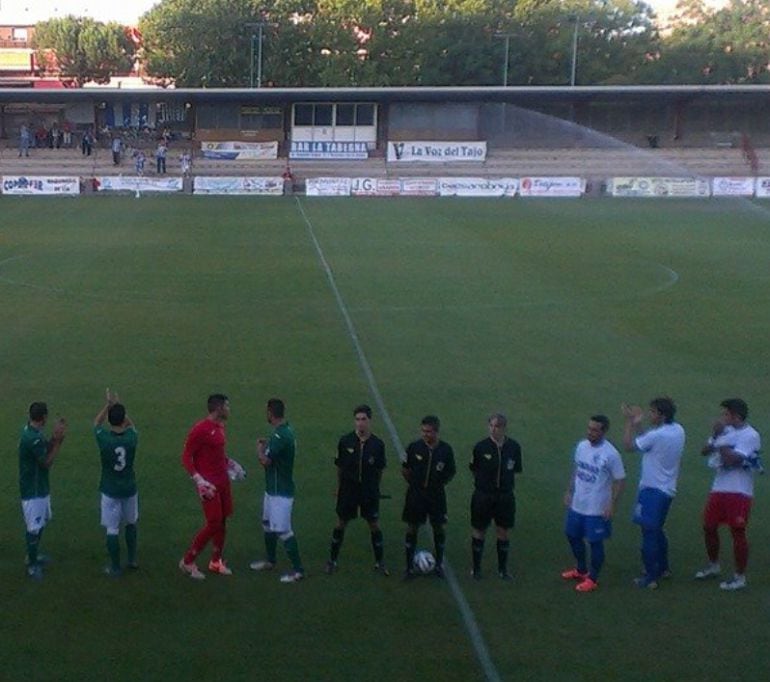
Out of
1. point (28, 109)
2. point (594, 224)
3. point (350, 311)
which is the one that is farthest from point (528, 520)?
point (28, 109)

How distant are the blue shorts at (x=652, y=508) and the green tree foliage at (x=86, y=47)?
99.6 m

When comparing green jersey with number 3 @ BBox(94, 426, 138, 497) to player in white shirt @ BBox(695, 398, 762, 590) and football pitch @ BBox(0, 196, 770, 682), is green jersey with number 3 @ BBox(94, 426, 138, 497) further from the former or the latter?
player in white shirt @ BBox(695, 398, 762, 590)

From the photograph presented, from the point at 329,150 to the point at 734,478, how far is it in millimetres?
55150

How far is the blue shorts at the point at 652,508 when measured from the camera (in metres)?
9.18

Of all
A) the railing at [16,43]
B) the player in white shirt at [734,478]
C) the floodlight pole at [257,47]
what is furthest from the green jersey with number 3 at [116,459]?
the railing at [16,43]

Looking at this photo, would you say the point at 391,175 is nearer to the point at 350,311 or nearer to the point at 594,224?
the point at 594,224

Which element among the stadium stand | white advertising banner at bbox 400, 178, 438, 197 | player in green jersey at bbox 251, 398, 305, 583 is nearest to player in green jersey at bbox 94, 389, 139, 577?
player in green jersey at bbox 251, 398, 305, 583

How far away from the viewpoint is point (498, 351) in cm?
1912

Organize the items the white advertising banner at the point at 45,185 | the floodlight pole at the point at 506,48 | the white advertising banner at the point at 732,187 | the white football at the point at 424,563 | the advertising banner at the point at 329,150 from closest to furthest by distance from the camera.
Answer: the white football at the point at 424,563
the white advertising banner at the point at 45,185
the white advertising banner at the point at 732,187
the advertising banner at the point at 329,150
the floodlight pole at the point at 506,48

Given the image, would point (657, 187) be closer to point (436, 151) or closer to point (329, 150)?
point (436, 151)

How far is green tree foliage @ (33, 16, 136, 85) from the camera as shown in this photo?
100625 mm

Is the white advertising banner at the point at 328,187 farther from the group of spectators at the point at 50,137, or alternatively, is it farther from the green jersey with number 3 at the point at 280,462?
the green jersey with number 3 at the point at 280,462

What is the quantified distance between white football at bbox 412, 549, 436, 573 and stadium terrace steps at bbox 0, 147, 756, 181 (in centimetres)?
4725

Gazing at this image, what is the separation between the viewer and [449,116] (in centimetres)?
6256
